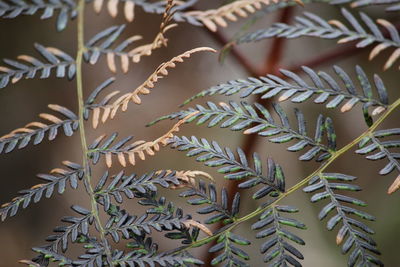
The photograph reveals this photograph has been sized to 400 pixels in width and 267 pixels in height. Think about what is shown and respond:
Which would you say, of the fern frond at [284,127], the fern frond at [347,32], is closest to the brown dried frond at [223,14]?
the fern frond at [347,32]

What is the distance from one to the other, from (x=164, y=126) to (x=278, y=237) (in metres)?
0.93

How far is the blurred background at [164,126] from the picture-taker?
1182 mm

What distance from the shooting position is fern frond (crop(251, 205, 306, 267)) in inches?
18.3

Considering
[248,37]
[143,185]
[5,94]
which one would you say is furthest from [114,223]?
[5,94]

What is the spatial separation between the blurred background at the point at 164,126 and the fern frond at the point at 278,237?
25.2 inches

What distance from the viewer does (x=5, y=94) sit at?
1281 millimetres

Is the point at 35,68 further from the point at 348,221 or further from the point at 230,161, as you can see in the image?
the point at 348,221

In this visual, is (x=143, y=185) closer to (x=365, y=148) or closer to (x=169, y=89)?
(x=365, y=148)

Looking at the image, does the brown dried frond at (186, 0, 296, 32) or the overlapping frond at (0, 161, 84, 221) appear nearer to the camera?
the overlapping frond at (0, 161, 84, 221)

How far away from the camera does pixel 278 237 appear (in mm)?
475

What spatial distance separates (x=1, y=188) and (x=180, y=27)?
2.26 feet

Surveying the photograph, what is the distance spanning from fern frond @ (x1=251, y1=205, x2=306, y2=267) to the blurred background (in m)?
0.64

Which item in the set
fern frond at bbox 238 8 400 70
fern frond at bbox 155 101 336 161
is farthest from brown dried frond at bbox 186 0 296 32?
fern frond at bbox 155 101 336 161

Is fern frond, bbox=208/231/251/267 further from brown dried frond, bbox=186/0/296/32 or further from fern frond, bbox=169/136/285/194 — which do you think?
brown dried frond, bbox=186/0/296/32
